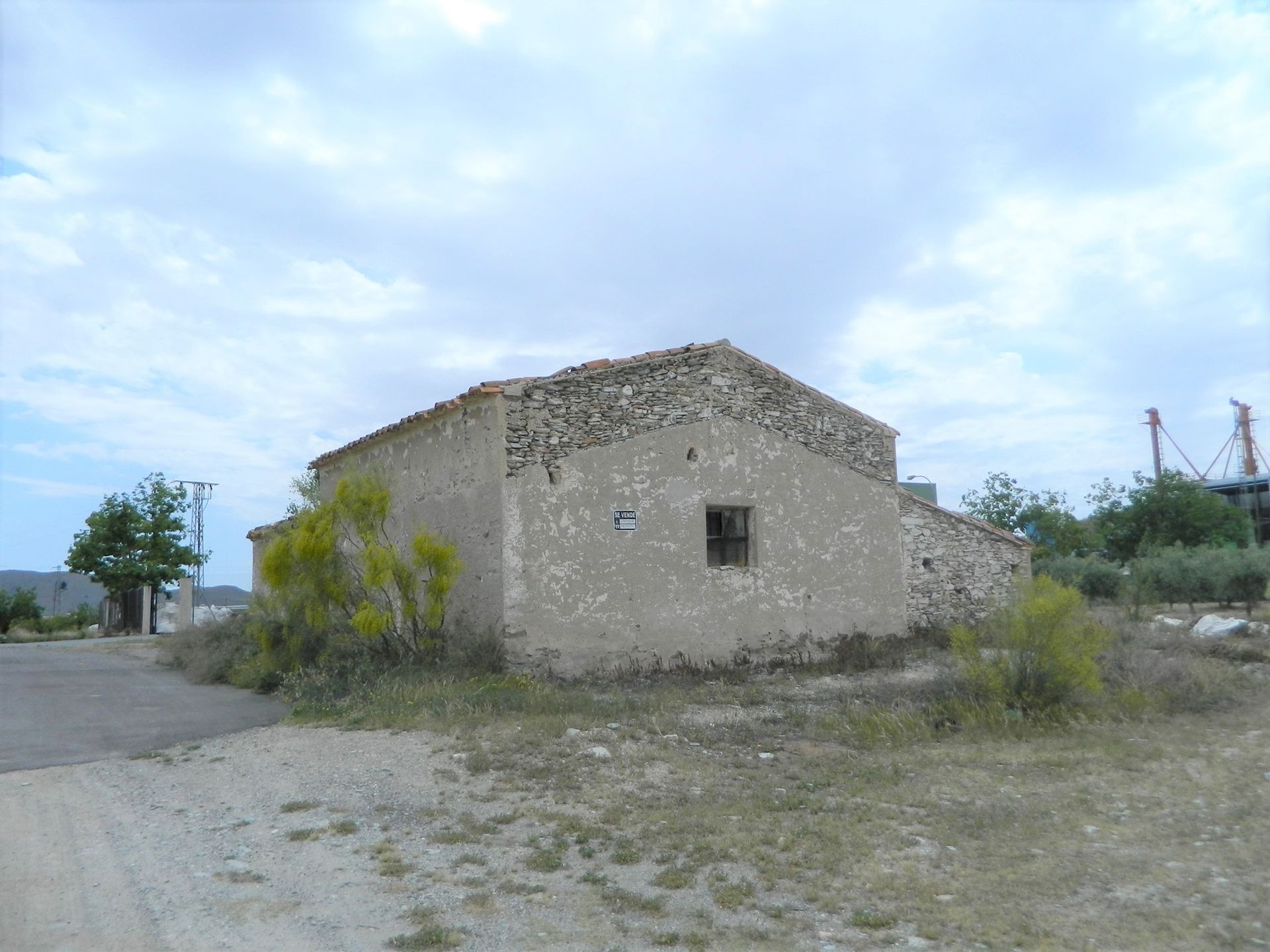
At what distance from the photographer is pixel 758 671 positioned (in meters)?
13.7

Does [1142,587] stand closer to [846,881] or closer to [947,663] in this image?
[947,663]

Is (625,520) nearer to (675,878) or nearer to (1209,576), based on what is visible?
(675,878)

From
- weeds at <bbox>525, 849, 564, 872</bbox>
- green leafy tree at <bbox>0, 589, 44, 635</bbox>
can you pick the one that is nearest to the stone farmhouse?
weeds at <bbox>525, 849, 564, 872</bbox>

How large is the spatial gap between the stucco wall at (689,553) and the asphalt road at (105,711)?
3.55 metres

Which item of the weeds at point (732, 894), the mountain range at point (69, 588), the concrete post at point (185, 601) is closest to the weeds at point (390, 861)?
the weeds at point (732, 894)

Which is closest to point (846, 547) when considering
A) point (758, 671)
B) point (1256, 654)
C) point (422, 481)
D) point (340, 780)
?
point (758, 671)

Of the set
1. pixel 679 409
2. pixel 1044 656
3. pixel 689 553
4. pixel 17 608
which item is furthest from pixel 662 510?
pixel 17 608

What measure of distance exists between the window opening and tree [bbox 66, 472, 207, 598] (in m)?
27.5

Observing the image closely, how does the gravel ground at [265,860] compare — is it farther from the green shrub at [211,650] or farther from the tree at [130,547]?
the tree at [130,547]

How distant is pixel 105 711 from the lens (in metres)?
11.0

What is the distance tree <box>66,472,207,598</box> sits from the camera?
3412 cm

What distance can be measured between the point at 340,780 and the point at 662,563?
21.7 ft

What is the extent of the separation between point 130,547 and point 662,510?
28.5 m

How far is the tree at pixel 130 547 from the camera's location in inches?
1344
